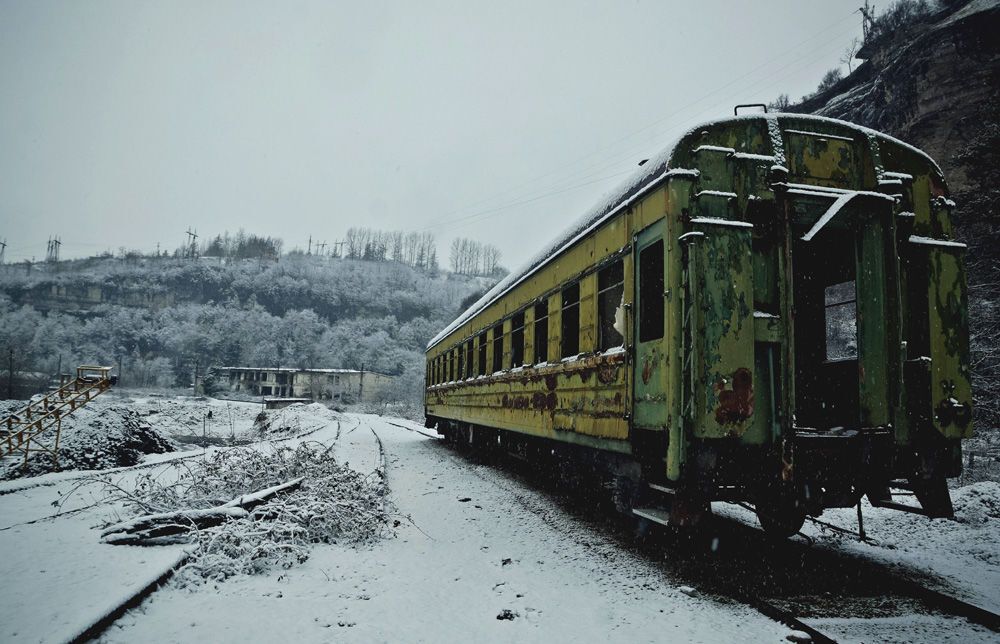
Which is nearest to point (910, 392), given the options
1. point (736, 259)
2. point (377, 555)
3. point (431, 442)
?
point (736, 259)

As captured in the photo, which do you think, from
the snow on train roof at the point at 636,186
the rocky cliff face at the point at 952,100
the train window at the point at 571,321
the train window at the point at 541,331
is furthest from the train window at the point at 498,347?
the rocky cliff face at the point at 952,100

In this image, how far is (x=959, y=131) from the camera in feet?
100

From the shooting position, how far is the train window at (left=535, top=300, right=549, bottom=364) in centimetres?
742

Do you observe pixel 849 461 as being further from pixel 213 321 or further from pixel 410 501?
pixel 213 321

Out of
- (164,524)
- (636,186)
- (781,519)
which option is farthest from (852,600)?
(164,524)

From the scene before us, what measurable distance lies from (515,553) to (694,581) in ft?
5.27

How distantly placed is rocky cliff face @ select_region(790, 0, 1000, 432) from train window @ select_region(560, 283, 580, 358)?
19691mm

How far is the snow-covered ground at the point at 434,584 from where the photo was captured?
332cm

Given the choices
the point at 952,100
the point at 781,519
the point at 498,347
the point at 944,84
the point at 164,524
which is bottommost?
the point at 164,524

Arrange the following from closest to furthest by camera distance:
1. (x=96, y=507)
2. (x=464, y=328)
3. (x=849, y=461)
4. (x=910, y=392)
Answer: (x=849, y=461) < (x=910, y=392) < (x=96, y=507) < (x=464, y=328)

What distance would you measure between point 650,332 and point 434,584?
2.58 meters

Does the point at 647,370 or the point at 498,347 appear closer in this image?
the point at 647,370

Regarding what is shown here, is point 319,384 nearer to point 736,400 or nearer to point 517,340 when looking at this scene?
point 517,340

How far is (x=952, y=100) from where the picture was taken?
31656mm
